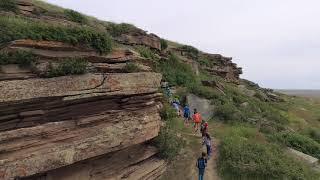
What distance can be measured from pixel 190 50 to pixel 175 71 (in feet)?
38.4

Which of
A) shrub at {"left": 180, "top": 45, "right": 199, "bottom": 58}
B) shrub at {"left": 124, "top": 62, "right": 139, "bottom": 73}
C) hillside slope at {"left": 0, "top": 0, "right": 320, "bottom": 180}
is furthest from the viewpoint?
shrub at {"left": 180, "top": 45, "right": 199, "bottom": 58}

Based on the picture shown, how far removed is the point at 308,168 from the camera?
22062 millimetres

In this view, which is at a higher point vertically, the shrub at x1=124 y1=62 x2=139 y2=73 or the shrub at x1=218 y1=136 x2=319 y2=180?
the shrub at x1=124 y1=62 x2=139 y2=73

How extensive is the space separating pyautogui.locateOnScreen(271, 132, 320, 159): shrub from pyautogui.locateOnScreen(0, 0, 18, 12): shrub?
59.2ft

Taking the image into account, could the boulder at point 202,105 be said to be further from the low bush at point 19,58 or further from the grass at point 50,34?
the low bush at point 19,58

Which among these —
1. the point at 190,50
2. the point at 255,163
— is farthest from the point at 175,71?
the point at 255,163

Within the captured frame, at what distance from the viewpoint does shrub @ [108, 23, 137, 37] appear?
114 feet

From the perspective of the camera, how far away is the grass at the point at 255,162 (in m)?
20.3

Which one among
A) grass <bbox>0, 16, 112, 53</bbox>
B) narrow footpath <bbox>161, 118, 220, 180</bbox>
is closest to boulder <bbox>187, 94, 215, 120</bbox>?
narrow footpath <bbox>161, 118, 220, 180</bbox>

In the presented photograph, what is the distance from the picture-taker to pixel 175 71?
1490 inches

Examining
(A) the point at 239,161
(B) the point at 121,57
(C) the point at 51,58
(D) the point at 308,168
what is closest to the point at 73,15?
(B) the point at 121,57

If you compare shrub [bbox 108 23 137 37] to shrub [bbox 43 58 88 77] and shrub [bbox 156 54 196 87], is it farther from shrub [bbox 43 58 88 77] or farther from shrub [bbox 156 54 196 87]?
shrub [bbox 43 58 88 77]

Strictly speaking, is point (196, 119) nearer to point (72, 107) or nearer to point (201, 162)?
point (201, 162)

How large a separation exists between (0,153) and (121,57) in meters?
7.45
